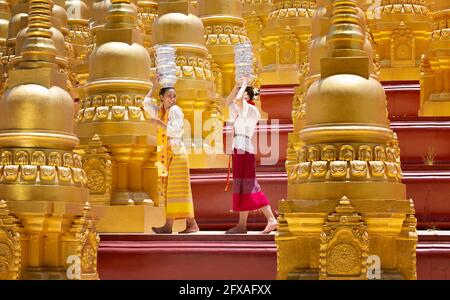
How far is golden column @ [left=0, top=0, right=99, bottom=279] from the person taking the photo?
29.8 ft

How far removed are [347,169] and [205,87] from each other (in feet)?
17.5

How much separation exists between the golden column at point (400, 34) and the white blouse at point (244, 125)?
14.6ft

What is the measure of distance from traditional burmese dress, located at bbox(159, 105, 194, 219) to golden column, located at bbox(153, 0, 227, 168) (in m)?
1.79

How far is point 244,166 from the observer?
11.0 meters

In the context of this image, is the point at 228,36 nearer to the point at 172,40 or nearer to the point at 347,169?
the point at 172,40

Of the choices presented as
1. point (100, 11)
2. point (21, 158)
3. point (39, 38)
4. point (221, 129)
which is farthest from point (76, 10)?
point (21, 158)

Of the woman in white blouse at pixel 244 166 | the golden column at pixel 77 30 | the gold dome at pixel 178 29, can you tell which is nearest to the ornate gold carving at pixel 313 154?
the woman in white blouse at pixel 244 166

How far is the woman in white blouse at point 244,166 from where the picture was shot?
1091 centimetres

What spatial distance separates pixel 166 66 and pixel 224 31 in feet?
10.5

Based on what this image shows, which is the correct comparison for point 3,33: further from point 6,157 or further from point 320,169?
point 320,169

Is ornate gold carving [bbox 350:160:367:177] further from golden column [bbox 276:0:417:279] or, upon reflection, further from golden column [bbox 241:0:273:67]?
golden column [bbox 241:0:273:67]
